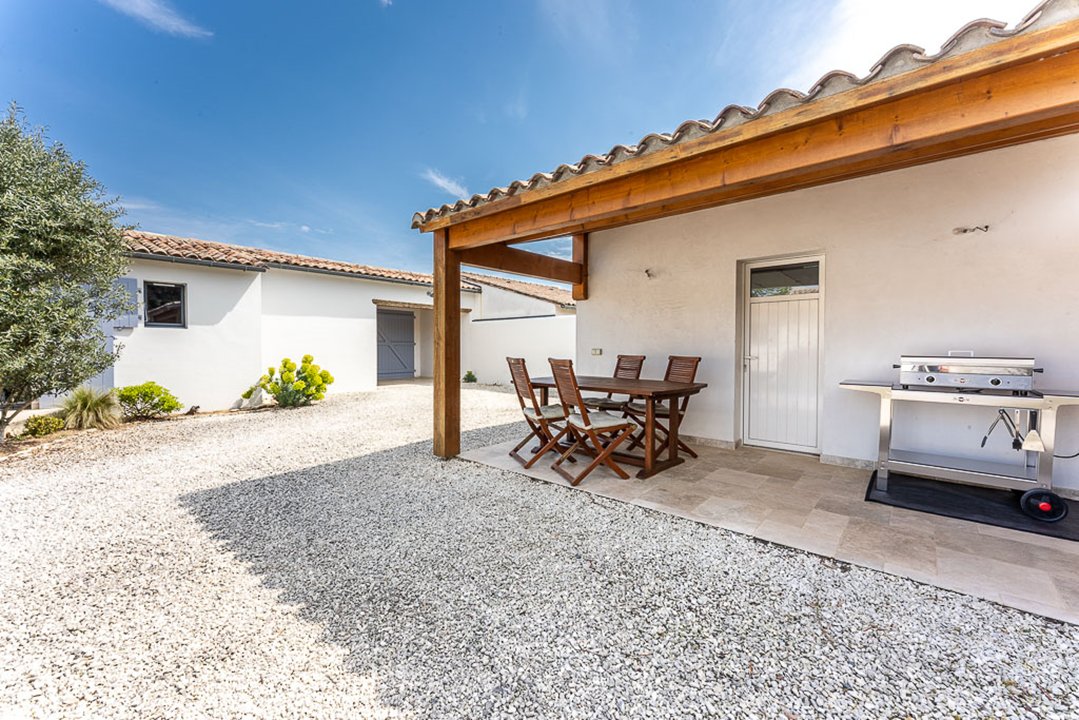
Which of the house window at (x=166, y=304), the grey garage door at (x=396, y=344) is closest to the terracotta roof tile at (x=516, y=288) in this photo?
the grey garage door at (x=396, y=344)

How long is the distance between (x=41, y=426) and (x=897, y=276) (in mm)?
11246

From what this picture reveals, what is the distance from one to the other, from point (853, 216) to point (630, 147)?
9.89 ft

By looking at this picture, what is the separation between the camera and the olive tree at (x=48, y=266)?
509 cm

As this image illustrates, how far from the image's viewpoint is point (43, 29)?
23.0ft

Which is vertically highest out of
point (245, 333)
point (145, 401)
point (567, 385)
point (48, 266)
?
point (48, 266)

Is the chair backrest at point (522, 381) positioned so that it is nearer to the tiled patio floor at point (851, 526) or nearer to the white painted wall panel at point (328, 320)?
the tiled patio floor at point (851, 526)

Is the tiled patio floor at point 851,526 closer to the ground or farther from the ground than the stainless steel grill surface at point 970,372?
closer to the ground

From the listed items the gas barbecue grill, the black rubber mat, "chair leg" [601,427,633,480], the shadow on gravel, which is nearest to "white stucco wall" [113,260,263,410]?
the shadow on gravel

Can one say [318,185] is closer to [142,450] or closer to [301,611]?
[142,450]

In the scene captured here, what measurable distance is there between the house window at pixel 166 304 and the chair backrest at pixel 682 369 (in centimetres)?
909

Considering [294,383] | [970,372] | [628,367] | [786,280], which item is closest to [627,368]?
[628,367]

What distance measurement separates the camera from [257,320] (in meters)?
9.34

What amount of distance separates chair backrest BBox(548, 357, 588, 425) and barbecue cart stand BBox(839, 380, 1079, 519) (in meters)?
2.42

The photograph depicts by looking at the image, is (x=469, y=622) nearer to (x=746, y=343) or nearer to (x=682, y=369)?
(x=682, y=369)
